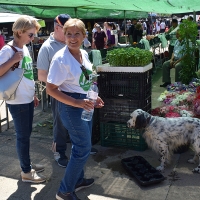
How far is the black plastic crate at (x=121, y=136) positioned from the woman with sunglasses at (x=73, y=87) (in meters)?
1.52

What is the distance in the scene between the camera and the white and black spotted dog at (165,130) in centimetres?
389

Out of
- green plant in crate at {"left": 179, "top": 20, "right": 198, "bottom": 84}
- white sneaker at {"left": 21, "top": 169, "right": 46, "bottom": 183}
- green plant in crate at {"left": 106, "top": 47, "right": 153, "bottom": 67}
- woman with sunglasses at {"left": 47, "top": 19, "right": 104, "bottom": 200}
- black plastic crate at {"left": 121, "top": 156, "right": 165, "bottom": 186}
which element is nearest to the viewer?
woman with sunglasses at {"left": 47, "top": 19, "right": 104, "bottom": 200}

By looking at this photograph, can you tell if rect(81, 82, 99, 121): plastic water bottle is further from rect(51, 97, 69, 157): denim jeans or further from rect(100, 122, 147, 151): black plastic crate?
rect(100, 122, 147, 151): black plastic crate

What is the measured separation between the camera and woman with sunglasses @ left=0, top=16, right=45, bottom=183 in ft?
10.5

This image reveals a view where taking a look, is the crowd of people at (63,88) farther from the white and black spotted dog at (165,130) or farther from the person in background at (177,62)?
the person in background at (177,62)

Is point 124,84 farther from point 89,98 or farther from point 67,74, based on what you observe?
point 67,74

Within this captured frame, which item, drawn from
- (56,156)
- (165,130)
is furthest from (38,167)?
(165,130)

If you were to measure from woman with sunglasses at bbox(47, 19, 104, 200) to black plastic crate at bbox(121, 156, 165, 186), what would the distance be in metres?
0.91

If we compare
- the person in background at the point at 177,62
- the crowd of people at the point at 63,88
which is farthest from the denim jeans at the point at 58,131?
the person in background at the point at 177,62

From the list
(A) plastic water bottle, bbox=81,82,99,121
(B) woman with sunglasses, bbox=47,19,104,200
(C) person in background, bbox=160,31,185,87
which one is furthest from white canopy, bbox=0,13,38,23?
(A) plastic water bottle, bbox=81,82,99,121

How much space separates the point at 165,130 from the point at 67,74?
170cm

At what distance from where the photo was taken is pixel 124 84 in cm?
428

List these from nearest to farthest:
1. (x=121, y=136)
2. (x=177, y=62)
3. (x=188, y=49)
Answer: (x=121, y=136)
(x=188, y=49)
(x=177, y=62)

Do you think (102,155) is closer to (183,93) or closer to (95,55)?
(183,93)
